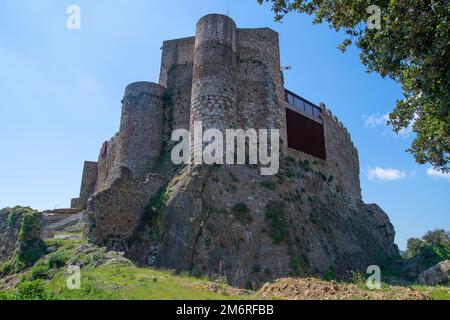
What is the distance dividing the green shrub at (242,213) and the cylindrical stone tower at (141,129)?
24.6 feet

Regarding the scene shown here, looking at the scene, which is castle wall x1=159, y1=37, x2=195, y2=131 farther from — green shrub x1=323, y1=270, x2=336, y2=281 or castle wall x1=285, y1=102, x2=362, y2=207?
green shrub x1=323, y1=270, x2=336, y2=281

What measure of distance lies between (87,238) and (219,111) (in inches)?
372

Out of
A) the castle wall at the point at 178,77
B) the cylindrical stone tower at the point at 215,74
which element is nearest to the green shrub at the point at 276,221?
the cylindrical stone tower at the point at 215,74

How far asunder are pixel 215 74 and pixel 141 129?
631cm

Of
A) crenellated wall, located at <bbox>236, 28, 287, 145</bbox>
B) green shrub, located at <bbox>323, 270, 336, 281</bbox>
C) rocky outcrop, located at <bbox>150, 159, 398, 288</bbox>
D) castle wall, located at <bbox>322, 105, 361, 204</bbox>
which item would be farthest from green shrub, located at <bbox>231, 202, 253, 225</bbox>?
castle wall, located at <bbox>322, 105, 361, 204</bbox>

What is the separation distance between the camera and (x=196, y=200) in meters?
18.2

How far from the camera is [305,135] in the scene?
26.9m

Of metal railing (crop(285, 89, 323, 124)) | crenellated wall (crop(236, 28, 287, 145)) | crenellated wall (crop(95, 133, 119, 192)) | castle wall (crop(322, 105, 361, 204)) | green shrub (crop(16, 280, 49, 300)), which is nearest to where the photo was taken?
green shrub (crop(16, 280, 49, 300))

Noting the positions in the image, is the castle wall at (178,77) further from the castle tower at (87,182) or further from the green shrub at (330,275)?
the castle tower at (87,182)

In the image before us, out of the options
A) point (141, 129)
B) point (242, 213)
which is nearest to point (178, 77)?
point (141, 129)

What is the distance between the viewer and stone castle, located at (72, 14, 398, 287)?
55.7 feet

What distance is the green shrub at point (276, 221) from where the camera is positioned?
57.2ft

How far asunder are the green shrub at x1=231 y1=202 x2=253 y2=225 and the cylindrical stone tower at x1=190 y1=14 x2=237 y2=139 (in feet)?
14.8
